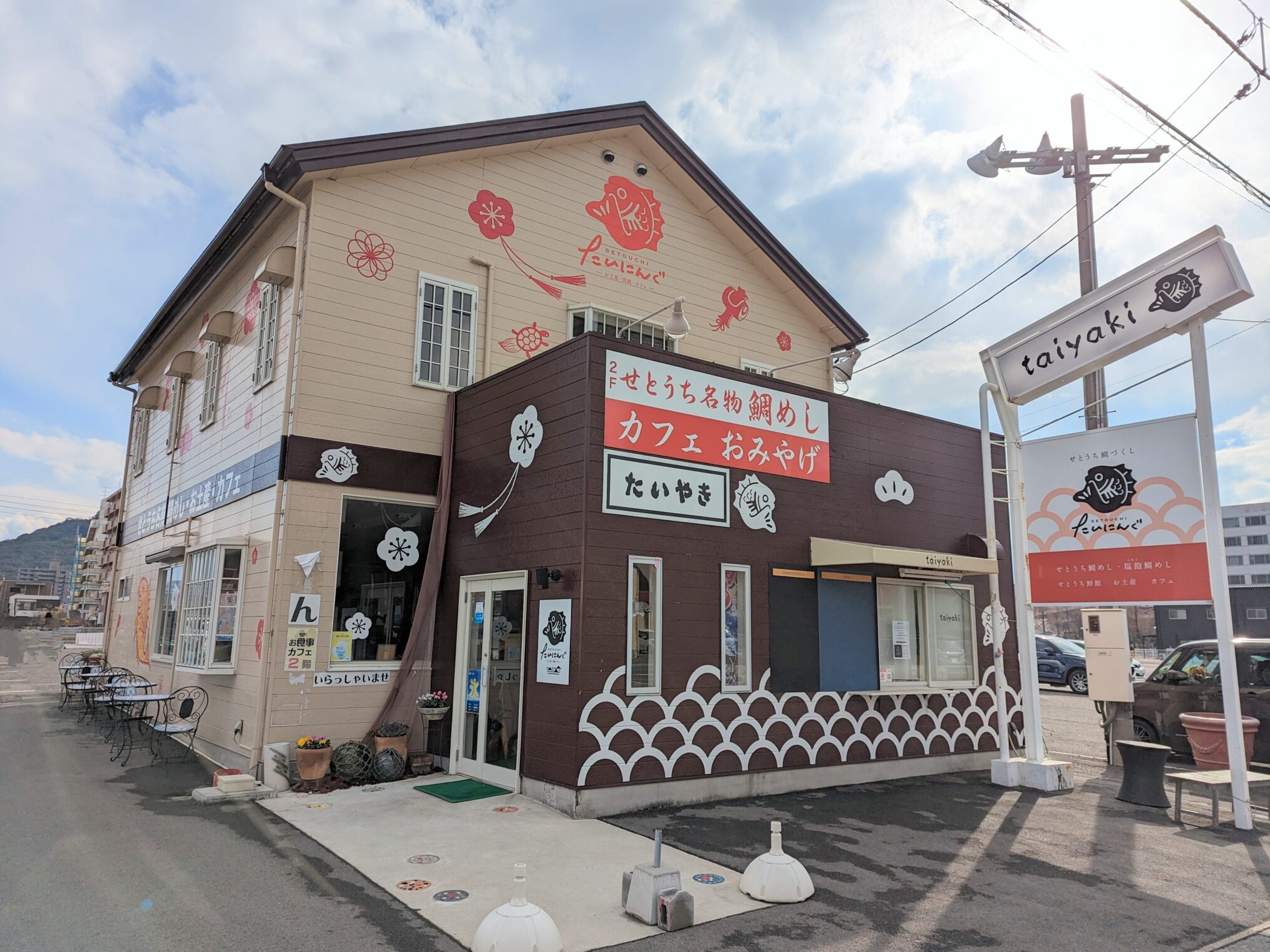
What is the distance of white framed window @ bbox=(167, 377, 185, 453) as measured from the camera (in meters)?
14.4

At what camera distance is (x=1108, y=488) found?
8.69 m

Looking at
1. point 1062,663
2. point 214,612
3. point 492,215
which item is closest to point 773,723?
point 214,612

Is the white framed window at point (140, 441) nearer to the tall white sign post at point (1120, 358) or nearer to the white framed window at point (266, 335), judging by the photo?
the white framed window at point (266, 335)

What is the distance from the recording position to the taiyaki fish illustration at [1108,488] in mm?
8508

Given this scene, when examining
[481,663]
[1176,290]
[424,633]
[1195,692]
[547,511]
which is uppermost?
[1176,290]

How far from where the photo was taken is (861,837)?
22.5ft

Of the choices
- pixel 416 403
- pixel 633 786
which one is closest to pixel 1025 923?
pixel 633 786

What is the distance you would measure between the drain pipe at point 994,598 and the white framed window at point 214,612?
902 cm

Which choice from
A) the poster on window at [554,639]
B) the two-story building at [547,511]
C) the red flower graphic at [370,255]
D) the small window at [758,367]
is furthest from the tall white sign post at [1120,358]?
the red flower graphic at [370,255]

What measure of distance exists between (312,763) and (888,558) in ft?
21.4

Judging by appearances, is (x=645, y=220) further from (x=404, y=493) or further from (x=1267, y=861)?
(x=1267, y=861)

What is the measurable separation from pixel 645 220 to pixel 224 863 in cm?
999

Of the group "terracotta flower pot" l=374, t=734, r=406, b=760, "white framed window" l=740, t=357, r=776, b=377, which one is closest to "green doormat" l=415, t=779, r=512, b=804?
"terracotta flower pot" l=374, t=734, r=406, b=760

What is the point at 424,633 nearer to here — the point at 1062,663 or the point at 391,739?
the point at 391,739
